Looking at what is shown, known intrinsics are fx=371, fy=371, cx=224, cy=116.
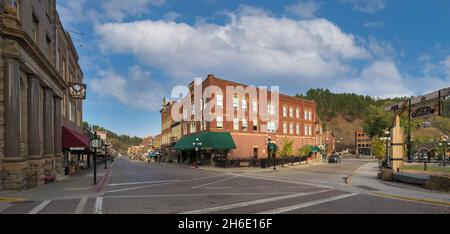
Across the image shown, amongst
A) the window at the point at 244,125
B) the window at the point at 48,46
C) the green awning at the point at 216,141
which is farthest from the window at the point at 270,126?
the window at the point at 48,46

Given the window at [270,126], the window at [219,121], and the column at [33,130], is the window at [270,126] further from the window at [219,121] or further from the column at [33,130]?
the column at [33,130]

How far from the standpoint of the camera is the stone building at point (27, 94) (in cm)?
1786

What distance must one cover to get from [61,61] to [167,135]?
5346 cm

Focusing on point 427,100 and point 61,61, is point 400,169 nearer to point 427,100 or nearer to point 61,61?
point 427,100

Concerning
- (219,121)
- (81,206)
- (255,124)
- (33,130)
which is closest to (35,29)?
(33,130)

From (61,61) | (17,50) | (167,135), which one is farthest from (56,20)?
(167,135)

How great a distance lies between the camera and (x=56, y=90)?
29.0 meters

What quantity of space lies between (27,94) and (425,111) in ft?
73.9

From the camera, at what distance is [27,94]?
21.1 m

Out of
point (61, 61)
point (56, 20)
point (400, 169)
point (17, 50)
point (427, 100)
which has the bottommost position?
point (400, 169)

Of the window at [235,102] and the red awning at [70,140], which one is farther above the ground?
the window at [235,102]

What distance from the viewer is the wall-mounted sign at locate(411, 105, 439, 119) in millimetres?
20112

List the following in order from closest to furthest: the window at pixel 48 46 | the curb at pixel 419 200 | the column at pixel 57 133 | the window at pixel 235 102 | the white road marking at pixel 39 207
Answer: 1. the white road marking at pixel 39 207
2. the curb at pixel 419 200
3. the window at pixel 48 46
4. the column at pixel 57 133
5. the window at pixel 235 102

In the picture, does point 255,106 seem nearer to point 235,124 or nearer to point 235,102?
point 235,102
